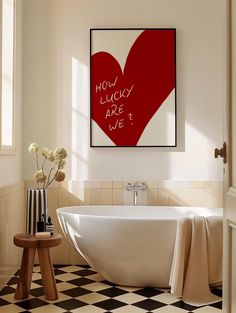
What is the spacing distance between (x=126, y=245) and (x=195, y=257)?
518mm

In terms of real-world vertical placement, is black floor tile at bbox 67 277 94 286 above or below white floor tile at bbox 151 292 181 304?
above

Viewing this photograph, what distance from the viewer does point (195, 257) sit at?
139 inches

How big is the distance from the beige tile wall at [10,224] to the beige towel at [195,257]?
135 centimetres

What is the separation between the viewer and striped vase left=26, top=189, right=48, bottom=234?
3641 millimetres

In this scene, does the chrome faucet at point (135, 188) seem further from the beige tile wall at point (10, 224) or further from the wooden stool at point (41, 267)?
the wooden stool at point (41, 267)

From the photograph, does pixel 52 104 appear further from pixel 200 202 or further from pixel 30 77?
pixel 200 202

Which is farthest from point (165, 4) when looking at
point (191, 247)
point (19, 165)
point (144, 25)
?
point (191, 247)

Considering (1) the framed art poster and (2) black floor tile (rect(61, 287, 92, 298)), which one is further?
(1) the framed art poster

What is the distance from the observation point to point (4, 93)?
4.14 m

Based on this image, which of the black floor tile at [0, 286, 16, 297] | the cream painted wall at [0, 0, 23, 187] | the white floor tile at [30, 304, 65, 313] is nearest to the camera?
the white floor tile at [30, 304, 65, 313]

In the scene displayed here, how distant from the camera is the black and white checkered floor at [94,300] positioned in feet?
11.0

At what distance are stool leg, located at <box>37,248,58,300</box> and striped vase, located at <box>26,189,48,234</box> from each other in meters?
0.20

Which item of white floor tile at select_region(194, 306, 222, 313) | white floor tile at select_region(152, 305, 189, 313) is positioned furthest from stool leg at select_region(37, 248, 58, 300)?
white floor tile at select_region(194, 306, 222, 313)

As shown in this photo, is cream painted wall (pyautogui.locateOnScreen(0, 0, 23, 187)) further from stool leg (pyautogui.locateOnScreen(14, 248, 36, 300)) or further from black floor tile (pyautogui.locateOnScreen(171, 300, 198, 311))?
black floor tile (pyautogui.locateOnScreen(171, 300, 198, 311))
